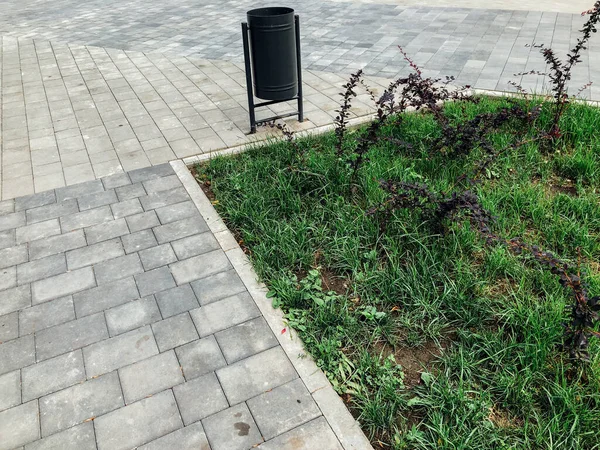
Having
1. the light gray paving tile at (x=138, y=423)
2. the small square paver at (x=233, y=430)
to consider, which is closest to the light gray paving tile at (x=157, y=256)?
the light gray paving tile at (x=138, y=423)

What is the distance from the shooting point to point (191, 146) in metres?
5.88

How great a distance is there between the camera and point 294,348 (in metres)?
3.28

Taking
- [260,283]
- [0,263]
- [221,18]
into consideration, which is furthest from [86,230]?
[221,18]

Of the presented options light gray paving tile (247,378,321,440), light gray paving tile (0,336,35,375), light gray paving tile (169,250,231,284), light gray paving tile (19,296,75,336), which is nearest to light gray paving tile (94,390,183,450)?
light gray paving tile (247,378,321,440)

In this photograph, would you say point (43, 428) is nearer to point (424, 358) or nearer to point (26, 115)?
point (424, 358)

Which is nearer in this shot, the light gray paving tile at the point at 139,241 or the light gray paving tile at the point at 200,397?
the light gray paving tile at the point at 200,397

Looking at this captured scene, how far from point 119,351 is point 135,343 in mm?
109

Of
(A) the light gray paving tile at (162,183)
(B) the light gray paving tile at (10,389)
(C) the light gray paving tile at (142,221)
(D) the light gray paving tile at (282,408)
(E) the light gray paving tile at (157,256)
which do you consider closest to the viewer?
(D) the light gray paving tile at (282,408)

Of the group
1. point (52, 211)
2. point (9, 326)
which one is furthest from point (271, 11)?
point (9, 326)

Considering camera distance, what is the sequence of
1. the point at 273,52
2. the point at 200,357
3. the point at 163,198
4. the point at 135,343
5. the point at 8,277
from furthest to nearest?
the point at 273,52 → the point at 163,198 → the point at 8,277 → the point at 135,343 → the point at 200,357

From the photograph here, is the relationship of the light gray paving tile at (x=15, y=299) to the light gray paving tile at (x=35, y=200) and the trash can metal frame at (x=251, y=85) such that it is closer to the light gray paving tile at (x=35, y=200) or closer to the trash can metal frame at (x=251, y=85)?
the light gray paving tile at (x=35, y=200)

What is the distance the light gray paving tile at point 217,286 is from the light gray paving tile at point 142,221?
94 cm

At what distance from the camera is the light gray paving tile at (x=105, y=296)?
3.65 meters

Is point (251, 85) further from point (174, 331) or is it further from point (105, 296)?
point (174, 331)
